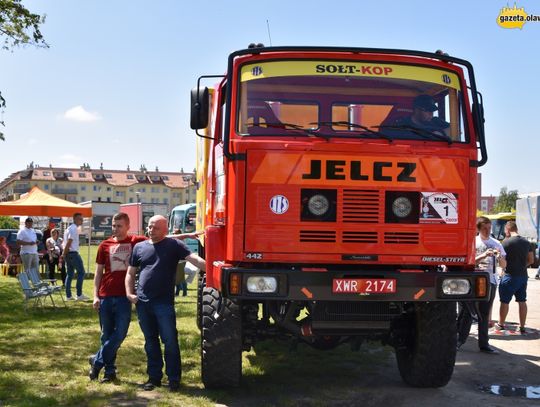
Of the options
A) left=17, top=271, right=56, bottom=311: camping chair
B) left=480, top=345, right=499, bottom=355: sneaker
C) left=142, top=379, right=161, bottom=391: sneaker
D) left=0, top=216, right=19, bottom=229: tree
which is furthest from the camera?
left=0, top=216, right=19, bottom=229: tree

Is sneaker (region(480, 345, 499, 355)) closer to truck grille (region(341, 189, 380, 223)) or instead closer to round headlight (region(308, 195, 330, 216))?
truck grille (region(341, 189, 380, 223))

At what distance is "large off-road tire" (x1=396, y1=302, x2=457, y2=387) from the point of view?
19.3ft

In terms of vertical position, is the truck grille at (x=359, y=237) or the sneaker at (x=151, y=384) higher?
the truck grille at (x=359, y=237)

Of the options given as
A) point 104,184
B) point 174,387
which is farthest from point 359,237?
Answer: point 104,184

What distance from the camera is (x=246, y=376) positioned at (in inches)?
262

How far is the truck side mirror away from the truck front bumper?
135 cm

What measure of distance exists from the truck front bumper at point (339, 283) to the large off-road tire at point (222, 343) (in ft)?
1.95

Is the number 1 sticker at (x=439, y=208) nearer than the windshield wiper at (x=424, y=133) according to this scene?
Yes

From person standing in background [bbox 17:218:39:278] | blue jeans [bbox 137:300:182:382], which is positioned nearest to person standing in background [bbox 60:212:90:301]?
person standing in background [bbox 17:218:39:278]

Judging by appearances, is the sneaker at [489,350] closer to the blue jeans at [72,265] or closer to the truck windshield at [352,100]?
the truck windshield at [352,100]

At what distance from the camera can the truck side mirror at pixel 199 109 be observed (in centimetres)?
566

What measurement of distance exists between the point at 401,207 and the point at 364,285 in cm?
73

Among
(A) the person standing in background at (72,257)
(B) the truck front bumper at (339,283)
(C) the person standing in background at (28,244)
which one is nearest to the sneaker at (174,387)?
(B) the truck front bumper at (339,283)

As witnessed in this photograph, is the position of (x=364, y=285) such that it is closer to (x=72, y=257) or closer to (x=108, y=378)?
(x=108, y=378)
